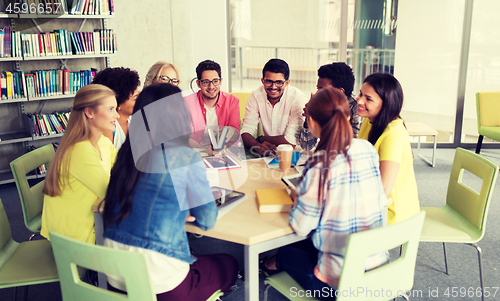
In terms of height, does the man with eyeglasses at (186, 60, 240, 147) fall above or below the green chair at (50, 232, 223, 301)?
above

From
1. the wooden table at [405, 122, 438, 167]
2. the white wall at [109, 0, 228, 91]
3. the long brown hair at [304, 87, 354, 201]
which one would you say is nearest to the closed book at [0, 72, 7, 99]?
the white wall at [109, 0, 228, 91]

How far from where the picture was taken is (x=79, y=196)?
65.2 inches

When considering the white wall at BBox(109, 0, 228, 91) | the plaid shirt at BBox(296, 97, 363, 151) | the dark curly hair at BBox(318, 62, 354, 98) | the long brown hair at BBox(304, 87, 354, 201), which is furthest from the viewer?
the white wall at BBox(109, 0, 228, 91)

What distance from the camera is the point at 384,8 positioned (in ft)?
15.5

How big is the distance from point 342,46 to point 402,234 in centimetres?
405

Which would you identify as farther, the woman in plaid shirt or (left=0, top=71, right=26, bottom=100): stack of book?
(left=0, top=71, right=26, bottom=100): stack of book

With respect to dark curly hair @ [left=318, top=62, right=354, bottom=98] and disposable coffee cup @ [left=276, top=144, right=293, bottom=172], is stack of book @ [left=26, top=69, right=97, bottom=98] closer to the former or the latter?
dark curly hair @ [left=318, top=62, right=354, bottom=98]

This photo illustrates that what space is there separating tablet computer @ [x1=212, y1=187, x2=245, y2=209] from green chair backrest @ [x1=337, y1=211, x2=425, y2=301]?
0.56 m

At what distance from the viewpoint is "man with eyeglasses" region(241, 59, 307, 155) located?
2.76 metres

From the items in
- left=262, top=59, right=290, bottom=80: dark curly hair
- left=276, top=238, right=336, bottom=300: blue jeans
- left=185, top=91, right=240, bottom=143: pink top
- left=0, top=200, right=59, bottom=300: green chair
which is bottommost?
left=0, top=200, right=59, bottom=300: green chair

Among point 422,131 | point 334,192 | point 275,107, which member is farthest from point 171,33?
point 334,192

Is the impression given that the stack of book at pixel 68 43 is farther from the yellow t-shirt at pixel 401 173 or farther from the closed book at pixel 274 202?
the yellow t-shirt at pixel 401 173

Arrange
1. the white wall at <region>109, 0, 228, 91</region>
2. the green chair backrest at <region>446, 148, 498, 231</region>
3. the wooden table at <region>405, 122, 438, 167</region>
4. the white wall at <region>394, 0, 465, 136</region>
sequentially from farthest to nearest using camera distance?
the white wall at <region>394, 0, 465, 136</region>, the white wall at <region>109, 0, 228, 91</region>, the wooden table at <region>405, 122, 438, 167</region>, the green chair backrest at <region>446, 148, 498, 231</region>

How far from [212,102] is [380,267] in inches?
77.7
